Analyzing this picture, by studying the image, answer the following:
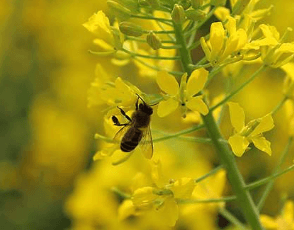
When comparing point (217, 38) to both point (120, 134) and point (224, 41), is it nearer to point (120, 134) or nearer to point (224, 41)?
point (224, 41)

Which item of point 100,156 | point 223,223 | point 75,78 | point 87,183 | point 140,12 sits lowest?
point 75,78

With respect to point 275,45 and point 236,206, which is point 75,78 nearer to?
point 236,206

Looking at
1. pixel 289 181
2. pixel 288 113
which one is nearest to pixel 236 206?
pixel 289 181

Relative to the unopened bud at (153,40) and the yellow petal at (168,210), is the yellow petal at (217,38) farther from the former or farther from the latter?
the yellow petal at (168,210)

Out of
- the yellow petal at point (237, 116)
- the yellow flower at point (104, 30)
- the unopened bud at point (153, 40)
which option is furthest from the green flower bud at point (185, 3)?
the yellow petal at point (237, 116)

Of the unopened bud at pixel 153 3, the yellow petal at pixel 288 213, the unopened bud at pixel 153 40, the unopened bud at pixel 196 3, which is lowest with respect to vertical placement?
the yellow petal at pixel 288 213
